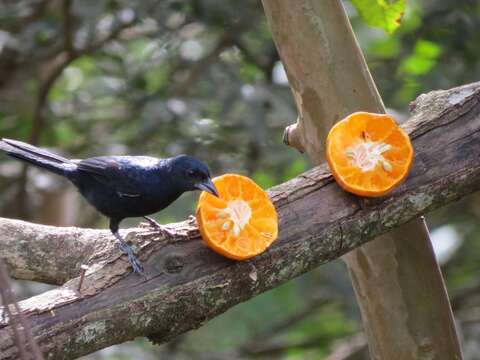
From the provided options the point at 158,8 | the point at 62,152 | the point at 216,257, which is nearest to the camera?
the point at 216,257

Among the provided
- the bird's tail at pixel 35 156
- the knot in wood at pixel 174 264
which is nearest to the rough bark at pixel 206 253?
the knot in wood at pixel 174 264

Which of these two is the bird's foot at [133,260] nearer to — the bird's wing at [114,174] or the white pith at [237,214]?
the white pith at [237,214]

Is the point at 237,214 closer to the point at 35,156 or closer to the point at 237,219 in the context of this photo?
the point at 237,219

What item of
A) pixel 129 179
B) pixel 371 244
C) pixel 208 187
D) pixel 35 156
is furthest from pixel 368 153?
pixel 35 156

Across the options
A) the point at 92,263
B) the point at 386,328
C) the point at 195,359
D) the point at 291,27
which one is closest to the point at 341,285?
the point at 195,359

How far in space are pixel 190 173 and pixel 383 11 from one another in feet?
3.57

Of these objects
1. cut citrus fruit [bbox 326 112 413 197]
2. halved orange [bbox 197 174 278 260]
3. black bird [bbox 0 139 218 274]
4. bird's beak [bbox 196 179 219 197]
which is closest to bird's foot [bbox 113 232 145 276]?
halved orange [bbox 197 174 278 260]

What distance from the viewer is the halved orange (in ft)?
9.59

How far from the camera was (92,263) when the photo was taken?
2949 mm

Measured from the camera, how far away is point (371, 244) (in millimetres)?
3514

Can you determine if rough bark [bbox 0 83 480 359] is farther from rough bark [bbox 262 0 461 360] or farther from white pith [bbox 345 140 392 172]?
rough bark [bbox 262 0 461 360]

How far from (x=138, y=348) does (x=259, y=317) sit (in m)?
0.88

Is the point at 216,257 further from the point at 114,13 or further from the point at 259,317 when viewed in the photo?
the point at 259,317

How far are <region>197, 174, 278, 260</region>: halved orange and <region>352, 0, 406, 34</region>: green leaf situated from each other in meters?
1.09
